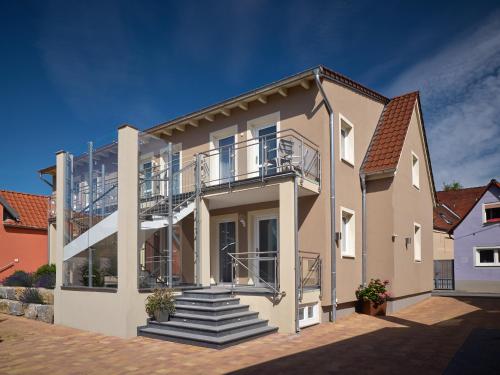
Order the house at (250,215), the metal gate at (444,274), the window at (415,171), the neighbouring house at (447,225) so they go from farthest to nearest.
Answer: the neighbouring house at (447,225) < the metal gate at (444,274) < the window at (415,171) < the house at (250,215)

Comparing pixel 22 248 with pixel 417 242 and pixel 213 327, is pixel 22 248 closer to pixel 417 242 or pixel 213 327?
pixel 213 327

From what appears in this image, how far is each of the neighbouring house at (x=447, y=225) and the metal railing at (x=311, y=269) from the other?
16.0 metres

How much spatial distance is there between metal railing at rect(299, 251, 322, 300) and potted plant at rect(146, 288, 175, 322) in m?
3.46

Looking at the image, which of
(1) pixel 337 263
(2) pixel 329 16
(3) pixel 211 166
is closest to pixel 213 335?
(1) pixel 337 263

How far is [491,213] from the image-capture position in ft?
81.4

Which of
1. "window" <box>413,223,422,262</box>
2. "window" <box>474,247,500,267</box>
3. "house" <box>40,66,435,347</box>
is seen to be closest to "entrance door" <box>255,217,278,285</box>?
"house" <box>40,66,435,347</box>

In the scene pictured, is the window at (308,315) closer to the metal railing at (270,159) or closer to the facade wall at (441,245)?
the metal railing at (270,159)

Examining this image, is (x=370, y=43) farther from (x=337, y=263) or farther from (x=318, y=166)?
(x=337, y=263)

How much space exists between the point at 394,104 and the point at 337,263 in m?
7.06

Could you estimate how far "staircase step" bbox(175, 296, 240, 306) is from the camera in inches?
376

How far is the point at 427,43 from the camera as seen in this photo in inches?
488

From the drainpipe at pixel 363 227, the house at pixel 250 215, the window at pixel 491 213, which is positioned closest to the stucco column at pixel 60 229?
the house at pixel 250 215

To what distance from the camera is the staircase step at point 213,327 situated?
854 centimetres

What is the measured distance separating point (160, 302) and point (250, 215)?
424 centimetres
